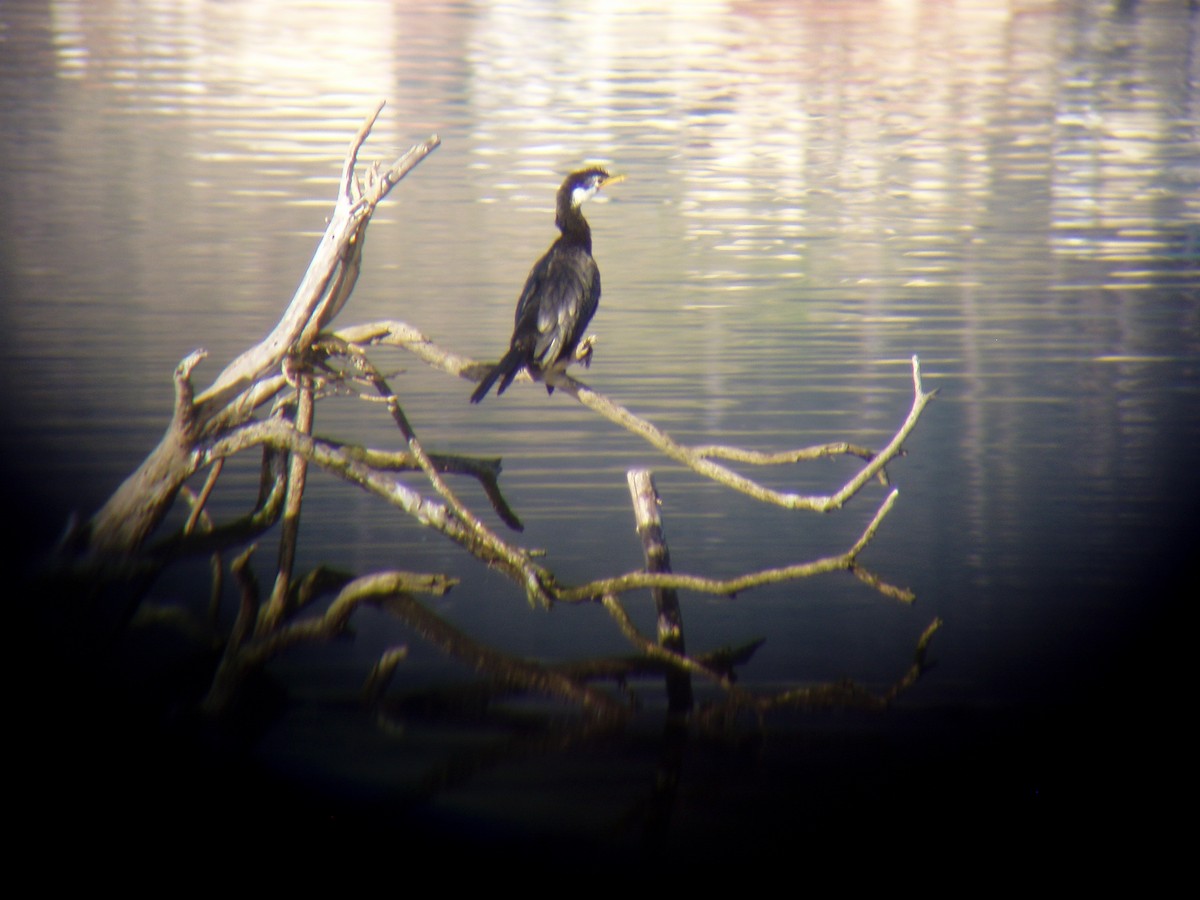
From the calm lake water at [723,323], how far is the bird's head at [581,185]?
0.96m

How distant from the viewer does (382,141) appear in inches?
530

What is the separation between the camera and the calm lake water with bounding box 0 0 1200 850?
3.02m

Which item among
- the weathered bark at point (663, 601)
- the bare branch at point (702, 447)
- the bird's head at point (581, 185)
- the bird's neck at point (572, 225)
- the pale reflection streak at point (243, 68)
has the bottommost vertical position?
the pale reflection streak at point (243, 68)

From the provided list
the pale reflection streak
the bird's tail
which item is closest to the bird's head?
the bird's tail

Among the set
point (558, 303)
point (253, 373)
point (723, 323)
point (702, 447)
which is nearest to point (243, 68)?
point (723, 323)

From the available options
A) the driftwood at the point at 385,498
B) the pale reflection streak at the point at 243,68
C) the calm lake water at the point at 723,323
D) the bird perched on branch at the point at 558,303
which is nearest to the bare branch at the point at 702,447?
the driftwood at the point at 385,498

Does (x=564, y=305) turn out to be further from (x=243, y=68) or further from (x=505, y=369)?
(x=243, y=68)

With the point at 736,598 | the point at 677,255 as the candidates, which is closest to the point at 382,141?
the point at 677,255

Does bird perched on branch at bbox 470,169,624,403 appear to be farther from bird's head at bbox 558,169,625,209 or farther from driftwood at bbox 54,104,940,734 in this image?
driftwood at bbox 54,104,940,734

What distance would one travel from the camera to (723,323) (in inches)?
285

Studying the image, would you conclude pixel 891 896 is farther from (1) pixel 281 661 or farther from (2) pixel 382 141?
(2) pixel 382 141

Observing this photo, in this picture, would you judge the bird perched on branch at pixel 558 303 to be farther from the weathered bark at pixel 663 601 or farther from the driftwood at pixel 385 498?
the weathered bark at pixel 663 601

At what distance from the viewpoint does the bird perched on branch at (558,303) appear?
123 inches

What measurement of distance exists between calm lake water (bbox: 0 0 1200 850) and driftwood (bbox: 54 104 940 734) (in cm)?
11
